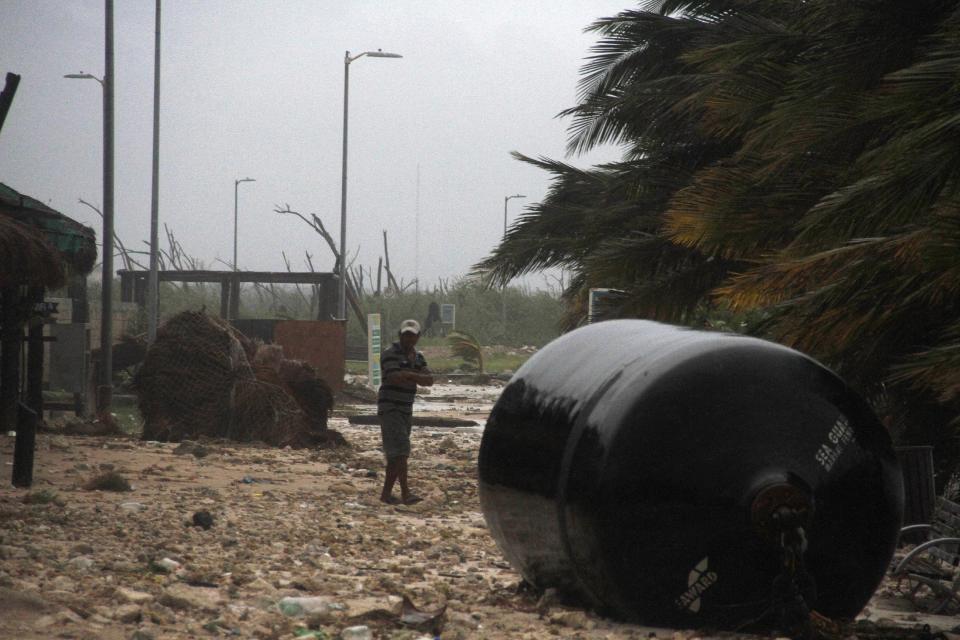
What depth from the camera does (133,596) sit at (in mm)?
6078

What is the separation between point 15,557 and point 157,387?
950 centimetres

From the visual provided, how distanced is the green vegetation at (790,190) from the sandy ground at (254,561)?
203cm

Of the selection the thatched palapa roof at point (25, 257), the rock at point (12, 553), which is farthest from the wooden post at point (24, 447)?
the thatched palapa roof at point (25, 257)

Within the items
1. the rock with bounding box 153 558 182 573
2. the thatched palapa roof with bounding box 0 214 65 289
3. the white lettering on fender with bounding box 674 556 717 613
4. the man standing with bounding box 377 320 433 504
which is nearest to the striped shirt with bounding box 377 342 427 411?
the man standing with bounding box 377 320 433 504

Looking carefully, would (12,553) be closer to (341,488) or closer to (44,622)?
(44,622)

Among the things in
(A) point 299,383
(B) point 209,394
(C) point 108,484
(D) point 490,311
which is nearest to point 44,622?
(C) point 108,484

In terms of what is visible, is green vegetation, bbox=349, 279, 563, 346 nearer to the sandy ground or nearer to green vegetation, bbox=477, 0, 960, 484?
green vegetation, bbox=477, 0, 960, 484

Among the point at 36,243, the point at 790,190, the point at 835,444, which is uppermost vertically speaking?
the point at 790,190

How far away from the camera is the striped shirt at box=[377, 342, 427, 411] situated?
10.5 metres

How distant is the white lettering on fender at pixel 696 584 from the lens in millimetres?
5414

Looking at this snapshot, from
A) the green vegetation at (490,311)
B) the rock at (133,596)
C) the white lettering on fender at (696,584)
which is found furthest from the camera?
the green vegetation at (490,311)

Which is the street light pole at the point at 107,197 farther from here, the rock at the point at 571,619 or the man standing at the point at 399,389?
the rock at the point at 571,619

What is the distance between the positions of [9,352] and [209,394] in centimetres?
245

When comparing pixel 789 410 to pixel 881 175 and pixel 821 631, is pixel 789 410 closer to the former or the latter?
pixel 821 631
